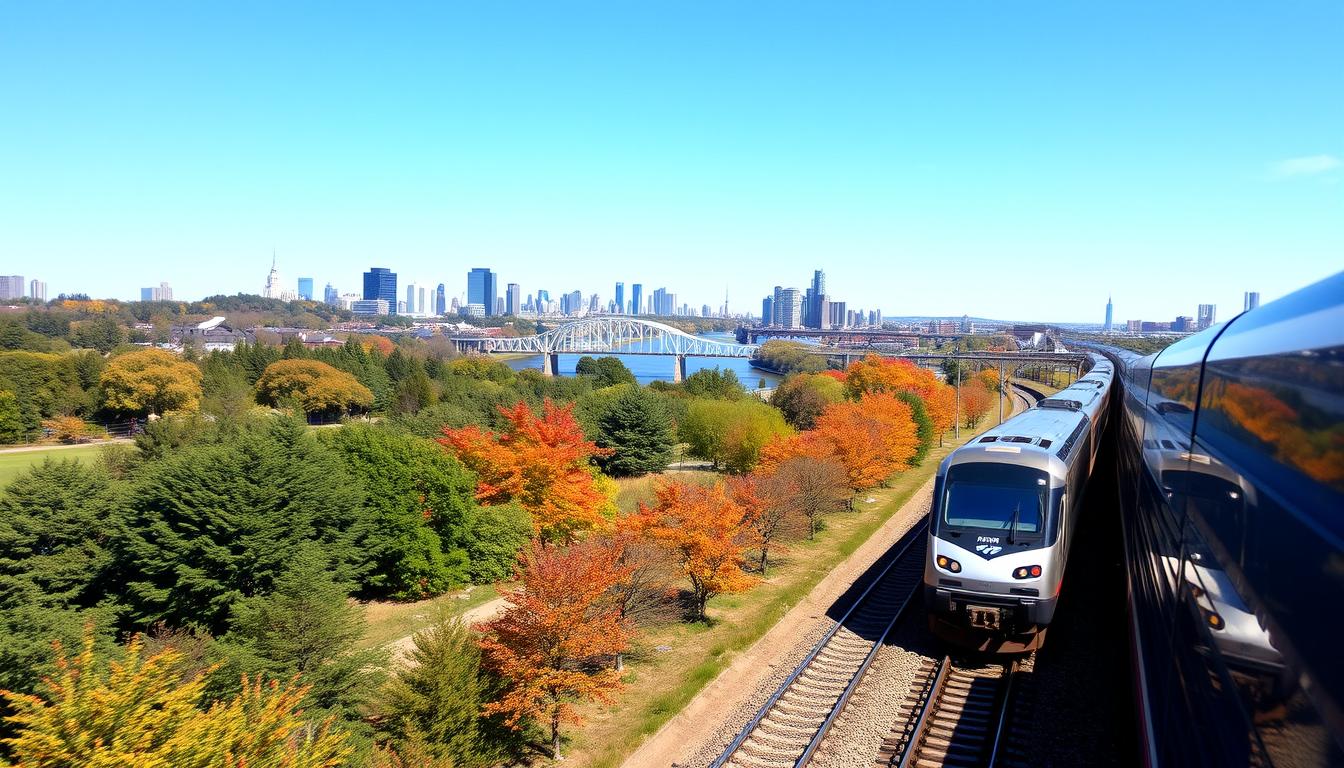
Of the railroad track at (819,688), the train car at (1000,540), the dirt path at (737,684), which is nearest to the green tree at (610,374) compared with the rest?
the dirt path at (737,684)

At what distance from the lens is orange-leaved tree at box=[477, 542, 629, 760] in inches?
550

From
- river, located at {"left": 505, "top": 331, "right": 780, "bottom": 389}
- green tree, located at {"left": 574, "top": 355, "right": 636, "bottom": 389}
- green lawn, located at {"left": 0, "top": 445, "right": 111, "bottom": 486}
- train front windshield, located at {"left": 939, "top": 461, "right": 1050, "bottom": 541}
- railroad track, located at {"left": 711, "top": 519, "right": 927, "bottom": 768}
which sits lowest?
green lawn, located at {"left": 0, "top": 445, "right": 111, "bottom": 486}

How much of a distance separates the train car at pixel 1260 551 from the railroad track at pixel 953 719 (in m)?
6.18

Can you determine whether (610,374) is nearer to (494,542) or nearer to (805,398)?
(805,398)

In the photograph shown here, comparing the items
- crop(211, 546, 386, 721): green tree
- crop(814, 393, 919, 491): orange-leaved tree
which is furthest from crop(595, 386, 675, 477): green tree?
crop(211, 546, 386, 721): green tree

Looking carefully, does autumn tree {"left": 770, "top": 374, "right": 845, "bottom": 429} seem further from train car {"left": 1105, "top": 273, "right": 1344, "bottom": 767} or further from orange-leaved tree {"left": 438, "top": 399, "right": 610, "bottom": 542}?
train car {"left": 1105, "top": 273, "right": 1344, "bottom": 767}

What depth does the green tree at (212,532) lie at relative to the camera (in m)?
19.8

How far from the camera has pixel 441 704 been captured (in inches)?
513

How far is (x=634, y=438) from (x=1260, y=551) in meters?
42.5

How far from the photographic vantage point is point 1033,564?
12391 millimetres

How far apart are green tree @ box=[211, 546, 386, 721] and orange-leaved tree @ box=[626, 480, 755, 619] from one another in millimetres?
7816

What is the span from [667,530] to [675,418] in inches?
1351

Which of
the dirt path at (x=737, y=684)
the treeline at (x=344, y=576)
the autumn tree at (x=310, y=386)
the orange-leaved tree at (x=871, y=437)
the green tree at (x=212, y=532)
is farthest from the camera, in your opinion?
the autumn tree at (x=310, y=386)

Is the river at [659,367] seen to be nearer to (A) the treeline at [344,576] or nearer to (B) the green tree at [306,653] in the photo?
(A) the treeline at [344,576]
